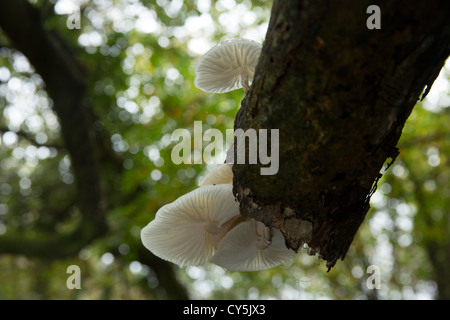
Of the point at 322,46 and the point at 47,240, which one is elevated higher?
the point at 322,46

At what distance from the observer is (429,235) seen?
6.02m

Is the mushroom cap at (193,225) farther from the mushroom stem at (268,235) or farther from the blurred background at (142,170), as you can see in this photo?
the blurred background at (142,170)

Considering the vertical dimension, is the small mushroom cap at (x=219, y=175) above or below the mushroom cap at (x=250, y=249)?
above

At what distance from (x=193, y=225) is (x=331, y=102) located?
886mm

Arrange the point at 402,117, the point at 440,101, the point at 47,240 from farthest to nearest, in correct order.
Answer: the point at 440,101 < the point at 47,240 < the point at 402,117

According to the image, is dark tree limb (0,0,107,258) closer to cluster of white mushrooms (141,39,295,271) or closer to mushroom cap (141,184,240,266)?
cluster of white mushrooms (141,39,295,271)

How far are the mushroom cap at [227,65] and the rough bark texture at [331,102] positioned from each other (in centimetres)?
49

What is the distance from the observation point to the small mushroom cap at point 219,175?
1.67 m

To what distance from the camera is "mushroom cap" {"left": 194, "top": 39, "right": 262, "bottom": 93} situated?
177 centimetres

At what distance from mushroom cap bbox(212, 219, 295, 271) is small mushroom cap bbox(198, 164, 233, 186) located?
21 centimetres

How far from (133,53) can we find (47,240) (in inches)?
115

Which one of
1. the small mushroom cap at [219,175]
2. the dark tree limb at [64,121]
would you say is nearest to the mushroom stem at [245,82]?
the small mushroom cap at [219,175]
